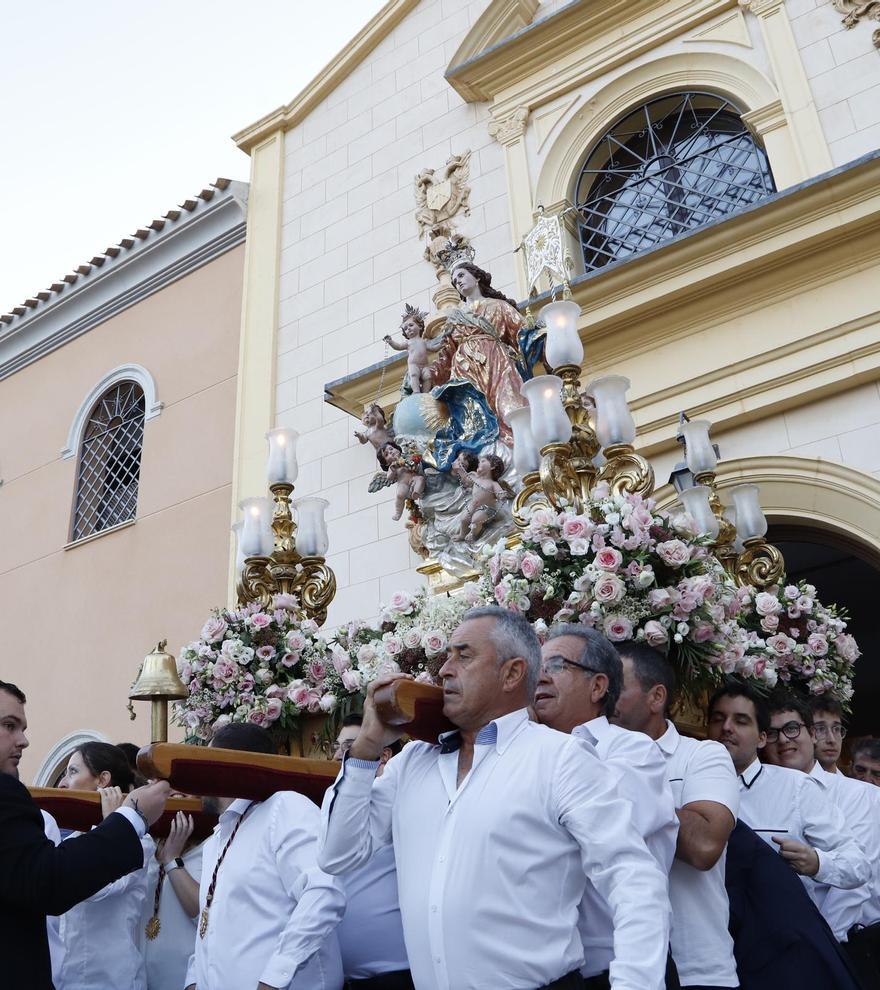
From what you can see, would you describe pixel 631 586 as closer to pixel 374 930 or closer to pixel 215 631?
pixel 374 930

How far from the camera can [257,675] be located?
5066 millimetres

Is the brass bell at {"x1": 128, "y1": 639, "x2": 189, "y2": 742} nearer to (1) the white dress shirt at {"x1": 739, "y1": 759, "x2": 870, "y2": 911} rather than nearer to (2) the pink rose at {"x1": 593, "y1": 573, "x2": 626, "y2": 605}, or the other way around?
(2) the pink rose at {"x1": 593, "y1": 573, "x2": 626, "y2": 605}

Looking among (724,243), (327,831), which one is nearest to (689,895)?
(327,831)

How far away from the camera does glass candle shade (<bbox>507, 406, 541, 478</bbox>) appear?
16.3 ft

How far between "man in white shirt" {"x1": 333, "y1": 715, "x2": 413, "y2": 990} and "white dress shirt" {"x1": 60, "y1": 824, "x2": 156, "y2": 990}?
0.80 metres

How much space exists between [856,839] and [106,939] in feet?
7.78

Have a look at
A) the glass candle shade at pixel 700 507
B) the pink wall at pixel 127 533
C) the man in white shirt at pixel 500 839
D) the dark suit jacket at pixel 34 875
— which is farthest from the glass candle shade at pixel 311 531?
the pink wall at pixel 127 533

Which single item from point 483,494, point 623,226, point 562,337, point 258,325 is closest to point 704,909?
point 562,337

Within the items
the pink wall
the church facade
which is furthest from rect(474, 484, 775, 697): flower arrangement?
the pink wall

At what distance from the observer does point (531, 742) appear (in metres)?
2.13

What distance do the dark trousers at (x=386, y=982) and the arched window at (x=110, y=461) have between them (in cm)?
925

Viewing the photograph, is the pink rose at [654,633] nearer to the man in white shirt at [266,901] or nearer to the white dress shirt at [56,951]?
the man in white shirt at [266,901]

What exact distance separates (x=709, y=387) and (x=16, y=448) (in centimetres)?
926

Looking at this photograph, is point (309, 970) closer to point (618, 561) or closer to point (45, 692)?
point (618, 561)
